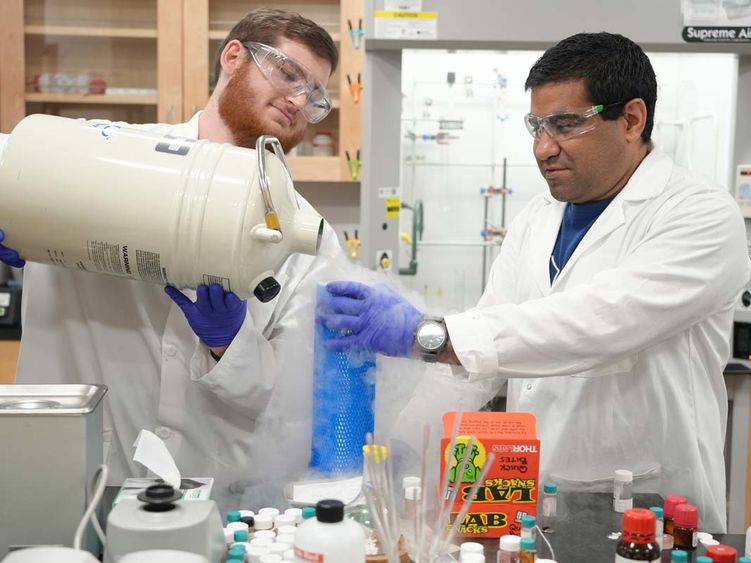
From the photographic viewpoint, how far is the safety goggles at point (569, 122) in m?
1.72

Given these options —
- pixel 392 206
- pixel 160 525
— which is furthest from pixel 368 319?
pixel 392 206

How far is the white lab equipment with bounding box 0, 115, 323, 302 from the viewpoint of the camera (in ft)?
3.98

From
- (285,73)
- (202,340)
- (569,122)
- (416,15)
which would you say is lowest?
(202,340)

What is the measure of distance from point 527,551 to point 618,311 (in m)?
0.58

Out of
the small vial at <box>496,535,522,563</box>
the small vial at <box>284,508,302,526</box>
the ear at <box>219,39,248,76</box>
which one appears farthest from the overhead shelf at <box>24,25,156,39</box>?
the small vial at <box>496,535,522,563</box>

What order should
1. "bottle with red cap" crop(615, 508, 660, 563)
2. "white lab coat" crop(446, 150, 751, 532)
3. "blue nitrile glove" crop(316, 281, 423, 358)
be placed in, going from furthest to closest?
1. "white lab coat" crop(446, 150, 751, 532)
2. "blue nitrile glove" crop(316, 281, 423, 358)
3. "bottle with red cap" crop(615, 508, 660, 563)

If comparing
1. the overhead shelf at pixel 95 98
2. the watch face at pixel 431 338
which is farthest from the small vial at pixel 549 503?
the overhead shelf at pixel 95 98

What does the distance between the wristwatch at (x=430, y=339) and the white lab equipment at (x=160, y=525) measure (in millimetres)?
585

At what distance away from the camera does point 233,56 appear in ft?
5.94

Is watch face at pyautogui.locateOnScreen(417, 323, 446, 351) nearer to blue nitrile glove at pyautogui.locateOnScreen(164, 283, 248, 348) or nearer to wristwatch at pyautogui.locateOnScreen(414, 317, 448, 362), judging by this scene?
wristwatch at pyautogui.locateOnScreen(414, 317, 448, 362)

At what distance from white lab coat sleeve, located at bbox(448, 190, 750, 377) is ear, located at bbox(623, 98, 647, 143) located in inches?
10.5

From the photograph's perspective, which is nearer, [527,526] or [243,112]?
[527,526]

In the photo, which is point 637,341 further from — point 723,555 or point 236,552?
point 236,552

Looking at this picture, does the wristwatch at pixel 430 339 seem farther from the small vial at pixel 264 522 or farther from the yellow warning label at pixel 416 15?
the yellow warning label at pixel 416 15
